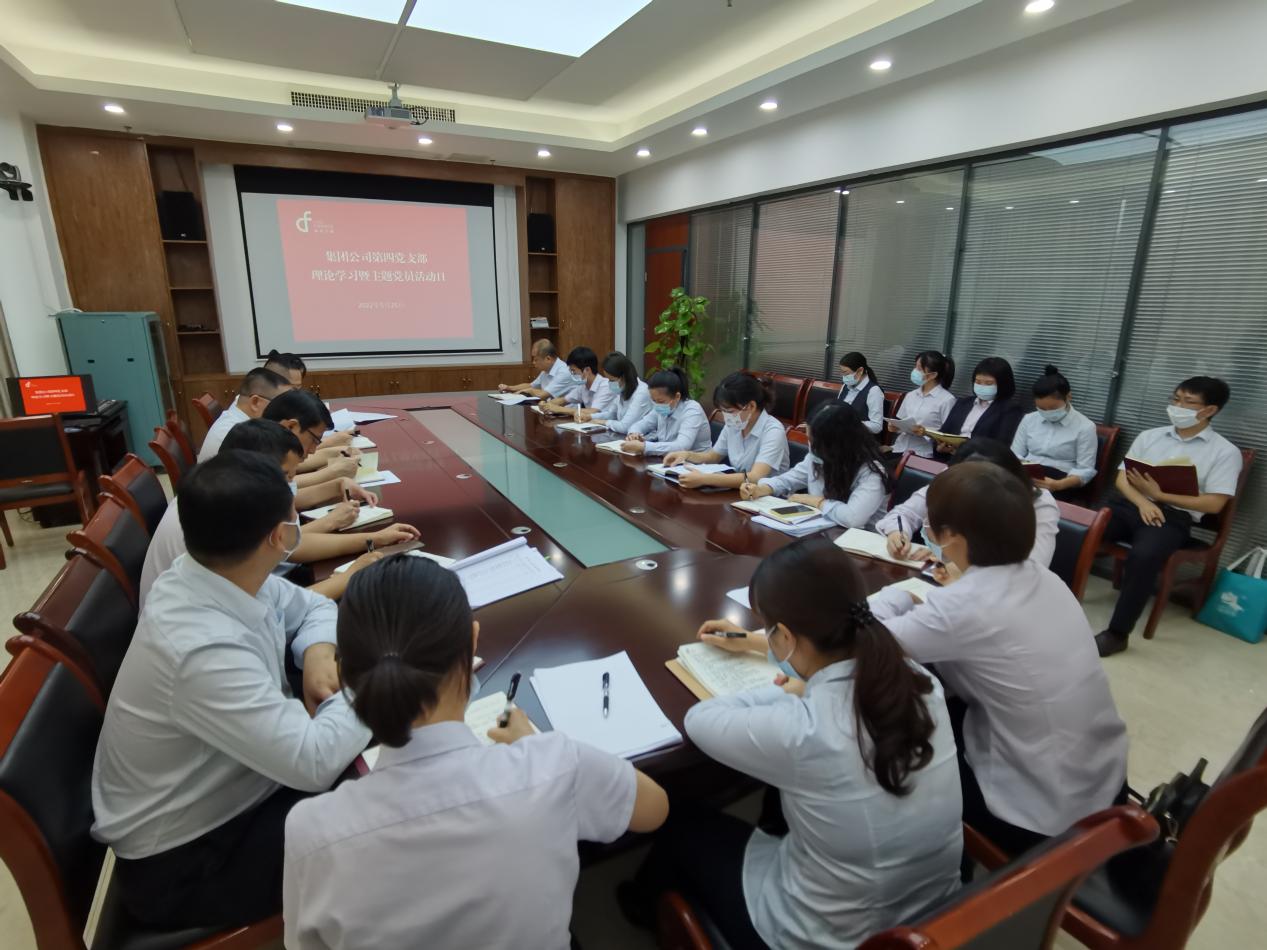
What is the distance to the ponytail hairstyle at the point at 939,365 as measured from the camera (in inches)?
160

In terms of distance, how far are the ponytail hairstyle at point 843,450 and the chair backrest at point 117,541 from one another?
2.20 meters

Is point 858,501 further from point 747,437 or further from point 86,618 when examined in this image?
point 86,618

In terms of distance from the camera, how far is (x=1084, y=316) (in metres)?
3.55

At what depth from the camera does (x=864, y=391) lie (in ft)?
14.6

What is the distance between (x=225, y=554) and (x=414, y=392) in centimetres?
609

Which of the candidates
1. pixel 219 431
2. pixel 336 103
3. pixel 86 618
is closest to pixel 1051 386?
pixel 86 618

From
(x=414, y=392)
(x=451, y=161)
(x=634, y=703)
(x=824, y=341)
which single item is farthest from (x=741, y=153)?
(x=634, y=703)

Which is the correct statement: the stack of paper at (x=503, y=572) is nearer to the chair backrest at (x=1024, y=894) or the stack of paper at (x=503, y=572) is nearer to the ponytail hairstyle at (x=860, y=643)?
the ponytail hairstyle at (x=860, y=643)

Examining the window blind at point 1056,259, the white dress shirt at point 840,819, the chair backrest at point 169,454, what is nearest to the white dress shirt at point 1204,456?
the window blind at point 1056,259

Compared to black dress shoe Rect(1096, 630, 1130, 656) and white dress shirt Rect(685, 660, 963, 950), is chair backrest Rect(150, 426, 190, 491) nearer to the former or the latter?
white dress shirt Rect(685, 660, 963, 950)

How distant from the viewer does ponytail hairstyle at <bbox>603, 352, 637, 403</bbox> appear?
4.40 metres

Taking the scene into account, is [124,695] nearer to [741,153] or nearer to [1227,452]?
[1227,452]

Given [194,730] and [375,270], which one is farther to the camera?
[375,270]

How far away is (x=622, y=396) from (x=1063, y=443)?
8.73ft
